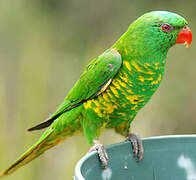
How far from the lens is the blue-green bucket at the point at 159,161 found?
1366 millimetres

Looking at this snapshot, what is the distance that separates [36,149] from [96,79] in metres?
0.67

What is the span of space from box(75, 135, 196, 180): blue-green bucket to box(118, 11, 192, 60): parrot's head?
0.60 meters

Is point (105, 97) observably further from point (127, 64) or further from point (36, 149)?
point (36, 149)

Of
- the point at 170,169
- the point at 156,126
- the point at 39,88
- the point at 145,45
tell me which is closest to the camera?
the point at 170,169

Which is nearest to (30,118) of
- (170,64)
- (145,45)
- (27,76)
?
(27,76)

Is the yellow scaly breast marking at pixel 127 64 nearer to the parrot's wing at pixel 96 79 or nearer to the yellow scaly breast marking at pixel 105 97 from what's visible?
the parrot's wing at pixel 96 79

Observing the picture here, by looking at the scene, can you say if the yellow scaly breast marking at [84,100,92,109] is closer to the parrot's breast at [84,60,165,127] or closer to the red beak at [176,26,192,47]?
the parrot's breast at [84,60,165,127]

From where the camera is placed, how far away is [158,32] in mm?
1777

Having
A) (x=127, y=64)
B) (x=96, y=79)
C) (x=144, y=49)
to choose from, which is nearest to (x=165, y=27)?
(x=144, y=49)

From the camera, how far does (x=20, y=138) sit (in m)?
2.64

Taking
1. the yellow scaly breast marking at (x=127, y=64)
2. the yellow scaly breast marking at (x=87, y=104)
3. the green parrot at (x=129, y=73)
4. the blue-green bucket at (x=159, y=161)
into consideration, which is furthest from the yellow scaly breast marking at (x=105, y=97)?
the blue-green bucket at (x=159, y=161)

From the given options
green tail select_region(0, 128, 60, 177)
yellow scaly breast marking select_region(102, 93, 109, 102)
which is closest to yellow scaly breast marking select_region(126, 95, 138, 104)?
yellow scaly breast marking select_region(102, 93, 109, 102)

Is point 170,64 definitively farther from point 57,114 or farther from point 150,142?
point 150,142

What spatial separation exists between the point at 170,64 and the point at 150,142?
2475 mm
